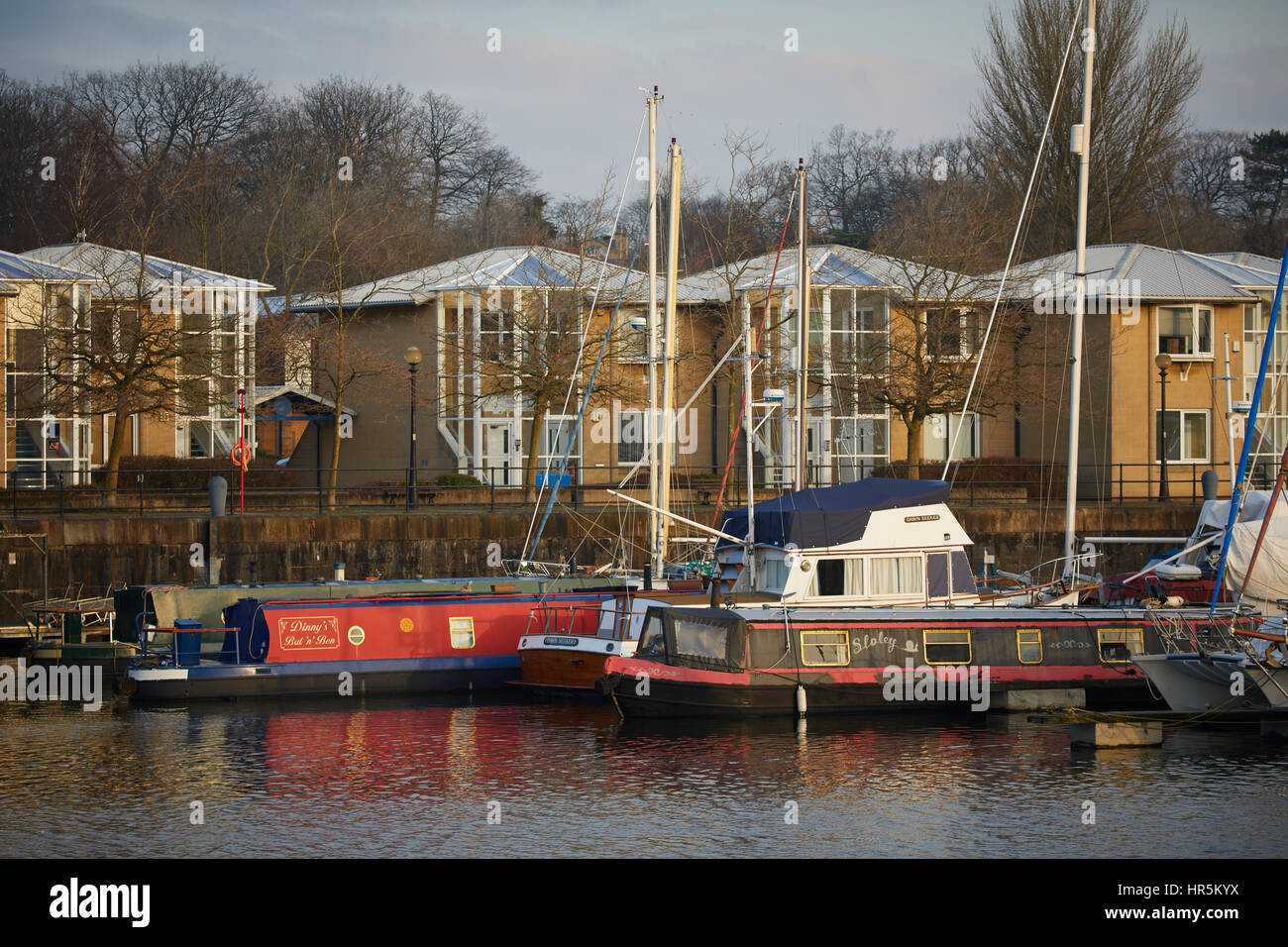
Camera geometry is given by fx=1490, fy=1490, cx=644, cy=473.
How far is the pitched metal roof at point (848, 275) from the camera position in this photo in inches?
1797

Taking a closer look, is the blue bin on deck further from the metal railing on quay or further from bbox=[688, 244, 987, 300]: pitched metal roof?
bbox=[688, 244, 987, 300]: pitched metal roof

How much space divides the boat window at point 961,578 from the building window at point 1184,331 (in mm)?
25730

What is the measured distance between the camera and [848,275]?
4869 cm

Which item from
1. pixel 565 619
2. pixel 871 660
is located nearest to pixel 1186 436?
pixel 871 660

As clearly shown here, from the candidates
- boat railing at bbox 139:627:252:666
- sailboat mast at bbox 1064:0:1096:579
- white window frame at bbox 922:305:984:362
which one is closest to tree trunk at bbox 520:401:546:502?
white window frame at bbox 922:305:984:362

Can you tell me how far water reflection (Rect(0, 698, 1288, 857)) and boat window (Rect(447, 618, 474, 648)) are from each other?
2.67 m

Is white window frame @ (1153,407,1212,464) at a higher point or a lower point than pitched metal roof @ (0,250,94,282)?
lower

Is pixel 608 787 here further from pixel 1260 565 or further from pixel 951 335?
pixel 951 335

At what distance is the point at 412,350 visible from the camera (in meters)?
38.4

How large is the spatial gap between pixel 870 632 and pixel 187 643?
43.8 ft

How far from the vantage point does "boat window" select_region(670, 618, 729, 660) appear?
26.3 meters

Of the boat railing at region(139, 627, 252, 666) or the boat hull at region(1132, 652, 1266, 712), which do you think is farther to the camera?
the boat railing at region(139, 627, 252, 666)
